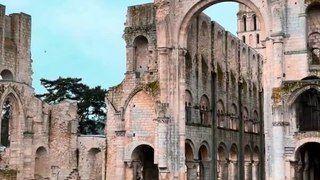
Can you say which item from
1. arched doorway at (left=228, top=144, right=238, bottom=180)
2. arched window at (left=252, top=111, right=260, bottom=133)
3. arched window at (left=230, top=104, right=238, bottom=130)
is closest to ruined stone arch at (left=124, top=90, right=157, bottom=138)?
arched doorway at (left=228, top=144, right=238, bottom=180)

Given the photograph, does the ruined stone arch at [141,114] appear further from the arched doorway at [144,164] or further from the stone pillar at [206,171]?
the stone pillar at [206,171]

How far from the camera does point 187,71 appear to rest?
35.5 metres

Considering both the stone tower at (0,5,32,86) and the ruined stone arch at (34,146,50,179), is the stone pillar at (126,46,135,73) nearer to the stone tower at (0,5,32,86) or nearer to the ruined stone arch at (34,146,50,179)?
the stone tower at (0,5,32,86)

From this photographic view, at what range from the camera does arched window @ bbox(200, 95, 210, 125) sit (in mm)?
36978

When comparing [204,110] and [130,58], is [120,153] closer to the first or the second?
[130,58]

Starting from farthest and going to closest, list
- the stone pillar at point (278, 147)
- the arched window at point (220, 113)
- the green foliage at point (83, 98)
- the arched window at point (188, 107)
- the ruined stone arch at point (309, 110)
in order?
the green foliage at point (83, 98), the arched window at point (220, 113), the arched window at point (188, 107), the ruined stone arch at point (309, 110), the stone pillar at point (278, 147)

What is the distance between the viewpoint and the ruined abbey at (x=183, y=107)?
95.9 ft

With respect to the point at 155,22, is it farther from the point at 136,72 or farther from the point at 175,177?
the point at 175,177

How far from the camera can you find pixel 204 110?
122 feet

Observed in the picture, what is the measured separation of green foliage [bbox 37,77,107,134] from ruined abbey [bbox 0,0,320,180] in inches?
→ 786

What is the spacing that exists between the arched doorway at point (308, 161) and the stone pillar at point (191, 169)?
664 cm

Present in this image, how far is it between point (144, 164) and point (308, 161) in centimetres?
1029

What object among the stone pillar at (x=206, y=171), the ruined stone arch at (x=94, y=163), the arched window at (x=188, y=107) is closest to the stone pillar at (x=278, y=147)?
the arched window at (x=188, y=107)

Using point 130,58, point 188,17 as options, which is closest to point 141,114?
point 130,58
